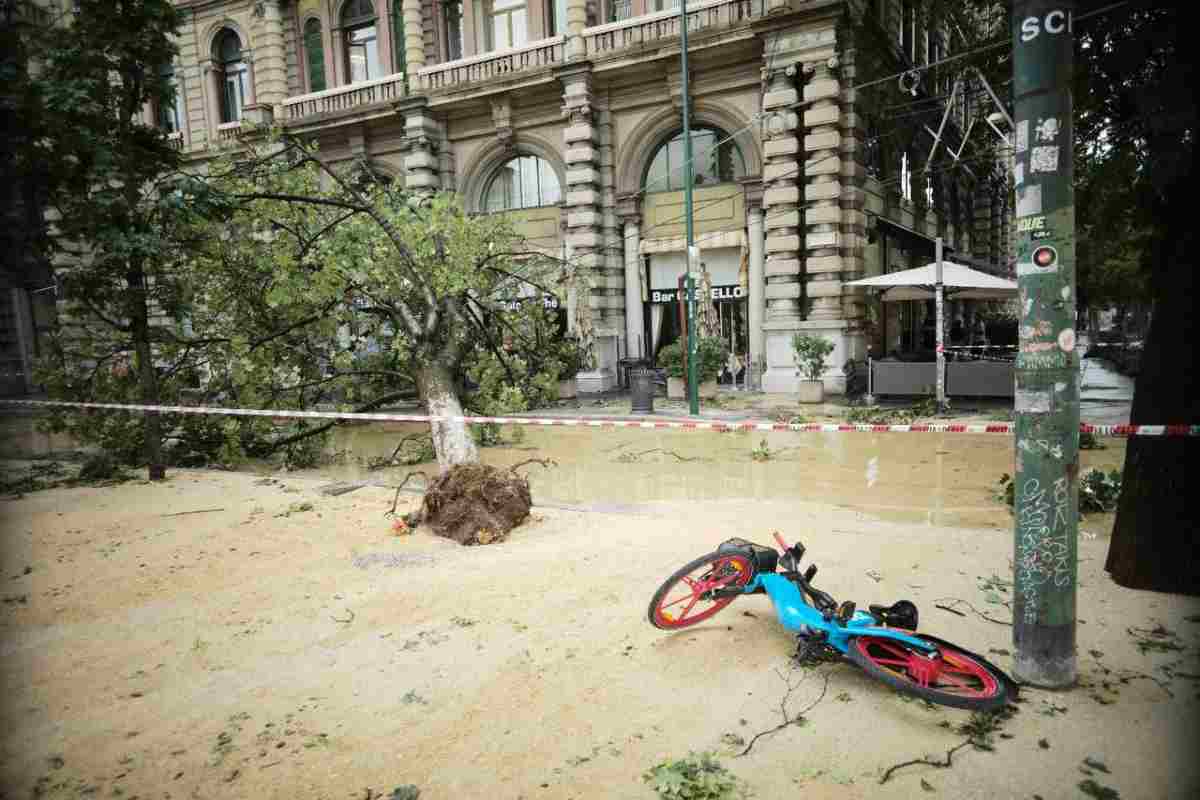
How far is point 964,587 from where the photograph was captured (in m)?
4.82

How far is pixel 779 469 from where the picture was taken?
9992mm

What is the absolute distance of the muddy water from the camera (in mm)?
8094

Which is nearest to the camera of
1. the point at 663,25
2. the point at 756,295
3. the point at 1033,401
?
the point at 1033,401

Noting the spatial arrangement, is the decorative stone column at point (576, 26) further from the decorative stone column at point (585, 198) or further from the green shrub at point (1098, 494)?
the green shrub at point (1098, 494)

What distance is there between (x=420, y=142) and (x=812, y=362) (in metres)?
14.5

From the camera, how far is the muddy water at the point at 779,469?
8094 mm

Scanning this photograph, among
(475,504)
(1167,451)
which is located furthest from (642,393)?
(1167,451)

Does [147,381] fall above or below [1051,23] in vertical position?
below

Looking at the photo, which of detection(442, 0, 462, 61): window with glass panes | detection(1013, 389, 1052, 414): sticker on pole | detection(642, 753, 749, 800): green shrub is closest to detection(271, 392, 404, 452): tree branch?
detection(642, 753, 749, 800): green shrub

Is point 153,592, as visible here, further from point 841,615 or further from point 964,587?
point 964,587

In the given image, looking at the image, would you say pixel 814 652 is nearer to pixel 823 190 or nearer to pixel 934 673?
pixel 934 673

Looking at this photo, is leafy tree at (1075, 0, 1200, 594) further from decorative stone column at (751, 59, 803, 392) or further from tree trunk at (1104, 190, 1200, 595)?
decorative stone column at (751, 59, 803, 392)

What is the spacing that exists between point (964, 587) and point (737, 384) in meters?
16.3

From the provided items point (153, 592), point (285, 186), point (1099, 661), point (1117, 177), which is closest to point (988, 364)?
point (1117, 177)
